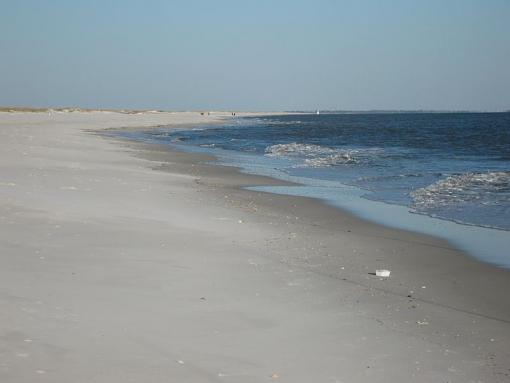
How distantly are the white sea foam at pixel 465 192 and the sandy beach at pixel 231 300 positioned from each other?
12.6ft

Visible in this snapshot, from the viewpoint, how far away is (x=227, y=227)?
10.2m

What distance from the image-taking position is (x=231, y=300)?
608 cm

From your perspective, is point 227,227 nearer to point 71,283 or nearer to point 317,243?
point 317,243

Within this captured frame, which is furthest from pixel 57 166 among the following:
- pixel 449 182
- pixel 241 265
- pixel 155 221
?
pixel 241 265

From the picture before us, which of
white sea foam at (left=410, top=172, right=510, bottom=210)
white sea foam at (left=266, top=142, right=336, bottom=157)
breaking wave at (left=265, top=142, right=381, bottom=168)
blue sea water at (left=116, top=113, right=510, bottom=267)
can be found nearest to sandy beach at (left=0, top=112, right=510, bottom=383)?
blue sea water at (left=116, top=113, right=510, bottom=267)

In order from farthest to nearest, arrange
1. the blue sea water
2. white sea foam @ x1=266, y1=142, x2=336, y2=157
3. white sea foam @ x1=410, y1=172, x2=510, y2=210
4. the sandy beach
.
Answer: white sea foam @ x1=266, y1=142, x2=336, y2=157
white sea foam @ x1=410, y1=172, x2=510, y2=210
the blue sea water
the sandy beach

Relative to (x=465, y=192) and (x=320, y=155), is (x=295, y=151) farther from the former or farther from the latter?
(x=465, y=192)

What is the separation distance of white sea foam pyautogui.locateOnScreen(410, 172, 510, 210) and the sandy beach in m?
3.83

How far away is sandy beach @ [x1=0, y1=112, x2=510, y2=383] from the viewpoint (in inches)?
177

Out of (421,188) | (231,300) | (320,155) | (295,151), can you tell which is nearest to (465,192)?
(421,188)

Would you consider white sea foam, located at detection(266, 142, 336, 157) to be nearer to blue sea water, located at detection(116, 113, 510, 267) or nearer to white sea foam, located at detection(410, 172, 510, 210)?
blue sea water, located at detection(116, 113, 510, 267)

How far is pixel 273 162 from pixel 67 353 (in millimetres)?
23618

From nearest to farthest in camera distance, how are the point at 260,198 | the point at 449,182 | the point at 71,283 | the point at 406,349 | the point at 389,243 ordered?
the point at 406,349 → the point at 71,283 → the point at 389,243 → the point at 260,198 → the point at 449,182

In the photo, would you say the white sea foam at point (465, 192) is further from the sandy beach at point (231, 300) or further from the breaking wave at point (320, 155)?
the breaking wave at point (320, 155)
